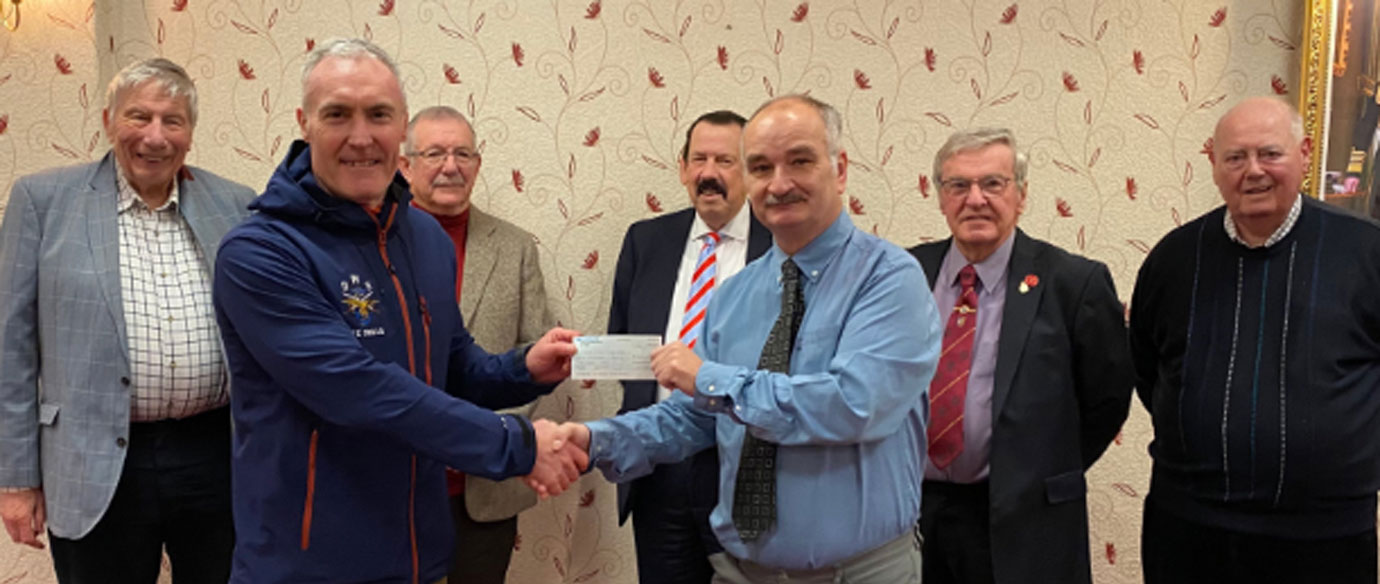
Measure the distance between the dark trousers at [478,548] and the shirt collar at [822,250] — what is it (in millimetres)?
1473

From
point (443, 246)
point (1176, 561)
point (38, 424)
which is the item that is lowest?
point (1176, 561)

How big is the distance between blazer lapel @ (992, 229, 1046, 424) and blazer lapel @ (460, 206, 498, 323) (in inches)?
58.7

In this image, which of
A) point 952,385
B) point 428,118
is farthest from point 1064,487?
point 428,118

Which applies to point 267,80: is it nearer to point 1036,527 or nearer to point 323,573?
point 323,573

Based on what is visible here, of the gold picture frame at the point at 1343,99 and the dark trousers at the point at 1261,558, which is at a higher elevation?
the gold picture frame at the point at 1343,99

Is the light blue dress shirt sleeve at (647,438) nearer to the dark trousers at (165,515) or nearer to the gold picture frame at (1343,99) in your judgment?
the dark trousers at (165,515)

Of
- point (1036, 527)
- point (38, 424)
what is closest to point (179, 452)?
point (38, 424)

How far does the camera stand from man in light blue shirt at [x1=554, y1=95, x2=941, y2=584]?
169 cm

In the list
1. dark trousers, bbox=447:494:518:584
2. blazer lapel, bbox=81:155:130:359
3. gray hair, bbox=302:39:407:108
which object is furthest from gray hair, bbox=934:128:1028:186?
blazer lapel, bbox=81:155:130:359

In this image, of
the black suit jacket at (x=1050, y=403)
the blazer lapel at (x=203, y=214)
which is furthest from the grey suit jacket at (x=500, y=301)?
the black suit jacket at (x=1050, y=403)

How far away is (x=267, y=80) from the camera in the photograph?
3.31 meters

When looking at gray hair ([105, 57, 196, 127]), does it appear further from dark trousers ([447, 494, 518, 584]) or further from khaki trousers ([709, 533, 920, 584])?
khaki trousers ([709, 533, 920, 584])

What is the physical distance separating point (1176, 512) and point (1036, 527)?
41 centimetres

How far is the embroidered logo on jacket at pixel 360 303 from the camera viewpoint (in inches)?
65.1
